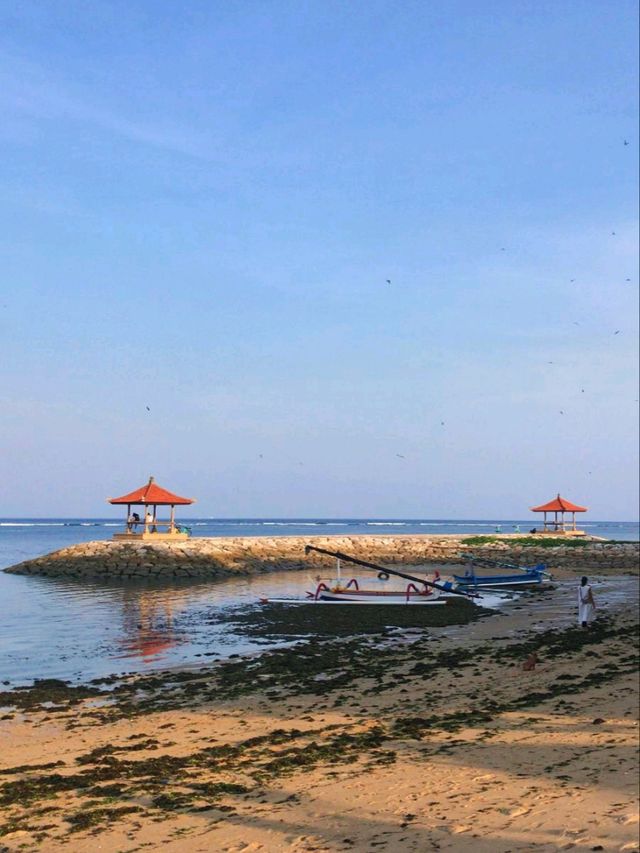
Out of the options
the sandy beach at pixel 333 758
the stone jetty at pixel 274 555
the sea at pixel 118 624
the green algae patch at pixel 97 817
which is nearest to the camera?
the sandy beach at pixel 333 758

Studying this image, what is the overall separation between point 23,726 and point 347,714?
16.9 ft

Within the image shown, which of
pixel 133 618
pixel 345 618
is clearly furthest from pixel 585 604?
pixel 133 618

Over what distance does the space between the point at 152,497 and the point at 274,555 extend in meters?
9.98

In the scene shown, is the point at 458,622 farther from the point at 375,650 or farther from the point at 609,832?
the point at 609,832

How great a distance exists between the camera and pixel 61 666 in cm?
1797

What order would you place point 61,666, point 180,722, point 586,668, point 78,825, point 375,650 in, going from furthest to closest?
1. point 375,650
2. point 61,666
3. point 586,668
4. point 180,722
5. point 78,825

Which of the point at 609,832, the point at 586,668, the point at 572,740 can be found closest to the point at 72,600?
the point at 586,668

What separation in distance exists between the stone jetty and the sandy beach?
102 feet

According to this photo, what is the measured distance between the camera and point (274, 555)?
55.3 metres

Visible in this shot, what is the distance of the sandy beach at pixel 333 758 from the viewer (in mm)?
7281

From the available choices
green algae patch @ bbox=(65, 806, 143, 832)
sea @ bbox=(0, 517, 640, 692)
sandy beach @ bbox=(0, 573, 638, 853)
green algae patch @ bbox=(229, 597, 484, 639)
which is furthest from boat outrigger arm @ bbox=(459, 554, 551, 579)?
green algae patch @ bbox=(65, 806, 143, 832)

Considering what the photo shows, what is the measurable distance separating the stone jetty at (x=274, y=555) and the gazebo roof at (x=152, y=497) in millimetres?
2647

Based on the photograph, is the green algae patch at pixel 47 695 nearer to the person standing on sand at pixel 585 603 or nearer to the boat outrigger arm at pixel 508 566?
the person standing on sand at pixel 585 603


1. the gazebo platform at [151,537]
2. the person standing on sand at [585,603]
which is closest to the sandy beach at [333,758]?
the person standing on sand at [585,603]
